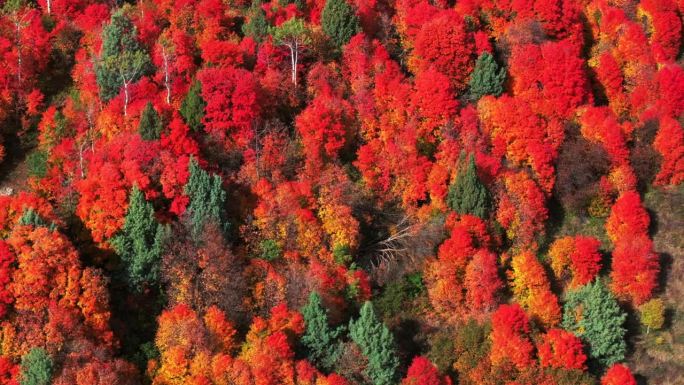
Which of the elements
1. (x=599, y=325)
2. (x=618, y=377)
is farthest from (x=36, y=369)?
(x=618, y=377)

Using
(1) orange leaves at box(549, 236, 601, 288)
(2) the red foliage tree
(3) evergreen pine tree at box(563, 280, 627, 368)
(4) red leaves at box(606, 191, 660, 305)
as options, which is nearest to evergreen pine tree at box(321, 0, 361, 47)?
(2) the red foliage tree

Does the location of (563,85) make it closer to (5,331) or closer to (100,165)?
(100,165)

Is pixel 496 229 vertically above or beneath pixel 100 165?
beneath

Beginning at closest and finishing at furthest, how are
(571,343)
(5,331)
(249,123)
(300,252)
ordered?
(5,331) → (571,343) → (300,252) → (249,123)

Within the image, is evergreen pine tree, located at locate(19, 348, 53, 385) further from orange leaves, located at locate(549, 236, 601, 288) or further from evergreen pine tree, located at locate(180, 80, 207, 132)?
orange leaves, located at locate(549, 236, 601, 288)

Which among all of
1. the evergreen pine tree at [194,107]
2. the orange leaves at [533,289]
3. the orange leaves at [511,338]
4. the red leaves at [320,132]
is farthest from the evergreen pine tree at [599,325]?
the evergreen pine tree at [194,107]

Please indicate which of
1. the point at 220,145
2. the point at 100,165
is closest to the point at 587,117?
the point at 220,145

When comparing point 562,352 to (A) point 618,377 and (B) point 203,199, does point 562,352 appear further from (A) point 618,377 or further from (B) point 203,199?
(B) point 203,199
